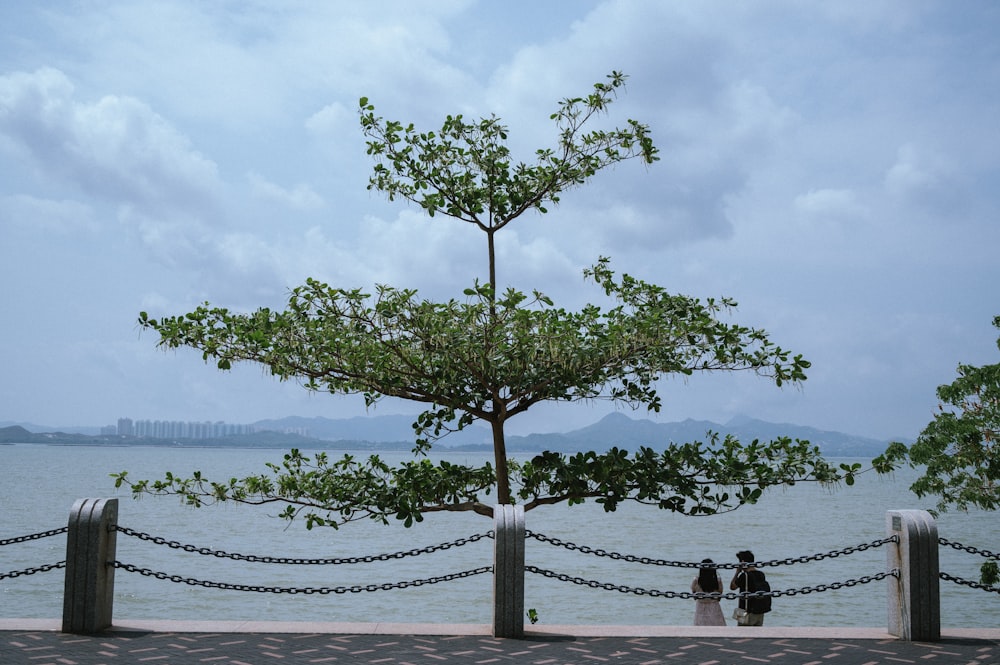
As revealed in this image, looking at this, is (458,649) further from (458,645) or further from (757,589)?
(757,589)

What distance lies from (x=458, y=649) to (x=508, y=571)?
0.84m

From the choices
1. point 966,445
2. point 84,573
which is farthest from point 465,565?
point 84,573

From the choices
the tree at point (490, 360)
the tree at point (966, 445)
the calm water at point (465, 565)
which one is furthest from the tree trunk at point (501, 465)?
the calm water at point (465, 565)

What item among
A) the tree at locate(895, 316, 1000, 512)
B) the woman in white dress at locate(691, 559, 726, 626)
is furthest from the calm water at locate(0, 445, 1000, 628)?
the woman in white dress at locate(691, 559, 726, 626)

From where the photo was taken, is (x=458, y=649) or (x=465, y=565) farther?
(x=465, y=565)

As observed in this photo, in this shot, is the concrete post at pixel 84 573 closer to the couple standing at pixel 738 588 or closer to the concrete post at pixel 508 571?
the concrete post at pixel 508 571

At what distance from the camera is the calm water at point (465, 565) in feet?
85.0

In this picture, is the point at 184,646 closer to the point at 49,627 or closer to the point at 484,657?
the point at 49,627

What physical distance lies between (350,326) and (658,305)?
157 inches

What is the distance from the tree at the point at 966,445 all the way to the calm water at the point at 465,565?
7.40 m

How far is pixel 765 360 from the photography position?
11.6 metres

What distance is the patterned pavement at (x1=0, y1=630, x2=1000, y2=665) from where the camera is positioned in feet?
25.7

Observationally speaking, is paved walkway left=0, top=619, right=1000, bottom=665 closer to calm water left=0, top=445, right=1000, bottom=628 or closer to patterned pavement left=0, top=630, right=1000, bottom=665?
patterned pavement left=0, top=630, right=1000, bottom=665

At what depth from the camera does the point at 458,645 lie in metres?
8.48
